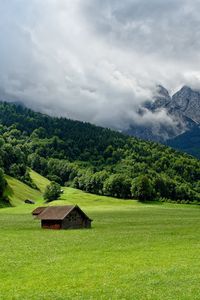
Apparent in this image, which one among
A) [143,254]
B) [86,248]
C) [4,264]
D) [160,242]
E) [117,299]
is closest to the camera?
[117,299]

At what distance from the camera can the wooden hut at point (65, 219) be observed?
93769 mm

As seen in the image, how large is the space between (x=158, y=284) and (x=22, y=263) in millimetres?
15606

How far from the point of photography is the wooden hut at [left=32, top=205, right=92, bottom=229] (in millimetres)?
93769

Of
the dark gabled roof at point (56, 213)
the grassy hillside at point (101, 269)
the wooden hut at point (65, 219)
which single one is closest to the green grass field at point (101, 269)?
the grassy hillside at point (101, 269)

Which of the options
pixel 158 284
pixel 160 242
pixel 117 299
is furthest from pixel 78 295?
pixel 160 242

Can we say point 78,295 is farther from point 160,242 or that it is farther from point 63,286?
point 160,242

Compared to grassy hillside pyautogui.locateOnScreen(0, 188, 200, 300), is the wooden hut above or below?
above

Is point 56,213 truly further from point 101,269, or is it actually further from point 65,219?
point 101,269

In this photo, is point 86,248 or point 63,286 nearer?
point 63,286

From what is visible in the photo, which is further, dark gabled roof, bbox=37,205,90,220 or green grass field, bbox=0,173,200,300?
dark gabled roof, bbox=37,205,90,220

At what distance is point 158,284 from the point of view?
32.9m

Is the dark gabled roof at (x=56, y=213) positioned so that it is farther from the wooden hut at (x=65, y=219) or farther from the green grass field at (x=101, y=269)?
the green grass field at (x=101, y=269)

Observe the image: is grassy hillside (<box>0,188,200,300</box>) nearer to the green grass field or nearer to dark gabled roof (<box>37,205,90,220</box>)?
the green grass field

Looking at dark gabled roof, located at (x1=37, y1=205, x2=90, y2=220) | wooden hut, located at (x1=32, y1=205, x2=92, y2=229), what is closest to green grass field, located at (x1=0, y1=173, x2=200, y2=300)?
wooden hut, located at (x1=32, y1=205, x2=92, y2=229)
